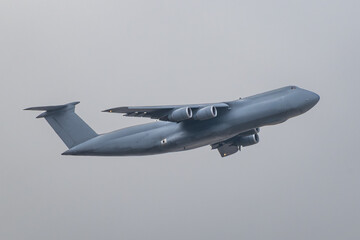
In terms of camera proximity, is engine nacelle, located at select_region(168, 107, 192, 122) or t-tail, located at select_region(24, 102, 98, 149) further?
t-tail, located at select_region(24, 102, 98, 149)

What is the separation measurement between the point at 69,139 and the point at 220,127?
6.52 metres

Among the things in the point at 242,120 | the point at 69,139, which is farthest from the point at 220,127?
the point at 69,139

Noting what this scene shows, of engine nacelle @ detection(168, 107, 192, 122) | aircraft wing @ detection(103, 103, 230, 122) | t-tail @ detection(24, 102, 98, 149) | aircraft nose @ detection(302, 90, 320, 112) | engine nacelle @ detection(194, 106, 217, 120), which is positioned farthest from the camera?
t-tail @ detection(24, 102, 98, 149)

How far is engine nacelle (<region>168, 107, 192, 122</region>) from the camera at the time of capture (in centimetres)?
2141

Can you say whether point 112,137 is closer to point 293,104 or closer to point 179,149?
point 179,149

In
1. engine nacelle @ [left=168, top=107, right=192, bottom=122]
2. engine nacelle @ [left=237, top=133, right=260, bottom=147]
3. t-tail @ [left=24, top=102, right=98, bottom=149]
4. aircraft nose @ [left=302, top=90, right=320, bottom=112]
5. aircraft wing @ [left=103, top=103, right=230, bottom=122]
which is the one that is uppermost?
t-tail @ [left=24, top=102, right=98, bottom=149]

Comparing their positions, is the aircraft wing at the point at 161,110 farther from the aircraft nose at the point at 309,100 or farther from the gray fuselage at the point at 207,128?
the aircraft nose at the point at 309,100

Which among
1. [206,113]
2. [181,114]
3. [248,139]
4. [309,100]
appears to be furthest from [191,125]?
[309,100]

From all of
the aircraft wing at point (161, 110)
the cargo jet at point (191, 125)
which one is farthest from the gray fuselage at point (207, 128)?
the aircraft wing at point (161, 110)

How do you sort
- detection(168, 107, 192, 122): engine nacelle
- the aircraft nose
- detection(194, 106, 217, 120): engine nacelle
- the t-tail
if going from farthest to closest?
the t-tail
detection(168, 107, 192, 122): engine nacelle
detection(194, 106, 217, 120): engine nacelle
the aircraft nose

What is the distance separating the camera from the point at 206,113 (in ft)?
69.9

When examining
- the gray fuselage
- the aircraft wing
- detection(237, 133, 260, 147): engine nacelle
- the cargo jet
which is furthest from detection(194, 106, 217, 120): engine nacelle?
detection(237, 133, 260, 147): engine nacelle

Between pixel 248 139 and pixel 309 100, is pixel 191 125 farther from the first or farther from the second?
pixel 309 100

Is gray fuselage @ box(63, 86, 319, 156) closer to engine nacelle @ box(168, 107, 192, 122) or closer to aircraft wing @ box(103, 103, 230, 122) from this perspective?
aircraft wing @ box(103, 103, 230, 122)
